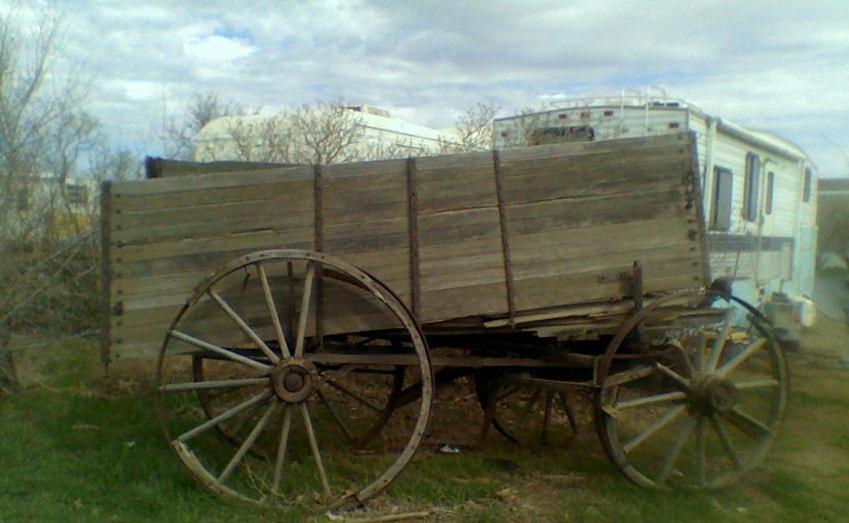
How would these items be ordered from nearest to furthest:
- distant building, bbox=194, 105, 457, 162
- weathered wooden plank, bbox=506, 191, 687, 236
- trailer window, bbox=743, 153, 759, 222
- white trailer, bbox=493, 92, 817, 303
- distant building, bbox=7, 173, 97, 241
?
weathered wooden plank, bbox=506, 191, 687, 236
distant building, bbox=7, 173, 97, 241
white trailer, bbox=493, 92, 817, 303
distant building, bbox=194, 105, 457, 162
trailer window, bbox=743, 153, 759, 222

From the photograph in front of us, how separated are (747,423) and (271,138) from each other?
22.6 feet

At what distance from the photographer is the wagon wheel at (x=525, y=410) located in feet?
18.0

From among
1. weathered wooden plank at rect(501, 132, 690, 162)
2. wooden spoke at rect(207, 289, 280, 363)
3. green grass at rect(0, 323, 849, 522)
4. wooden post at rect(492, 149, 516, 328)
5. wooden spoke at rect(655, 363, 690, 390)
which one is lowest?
green grass at rect(0, 323, 849, 522)

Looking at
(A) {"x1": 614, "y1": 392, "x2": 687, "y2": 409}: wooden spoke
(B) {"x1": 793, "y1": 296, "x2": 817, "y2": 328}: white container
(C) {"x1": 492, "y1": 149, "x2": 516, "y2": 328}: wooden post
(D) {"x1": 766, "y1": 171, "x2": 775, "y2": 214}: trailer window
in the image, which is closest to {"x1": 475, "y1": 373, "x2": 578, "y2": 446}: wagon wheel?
(A) {"x1": 614, "y1": 392, "x2": 687, "y2": 409}: wooden spoke

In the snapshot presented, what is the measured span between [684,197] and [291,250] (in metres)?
2.42

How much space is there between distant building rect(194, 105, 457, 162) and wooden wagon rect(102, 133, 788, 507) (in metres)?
5.33

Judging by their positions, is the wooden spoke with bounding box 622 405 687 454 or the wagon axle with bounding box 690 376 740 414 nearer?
the wooden spoke with bounding box 622 405 687 454

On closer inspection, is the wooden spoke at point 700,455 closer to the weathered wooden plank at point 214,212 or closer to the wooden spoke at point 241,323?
the wooden spoke at point 241,323

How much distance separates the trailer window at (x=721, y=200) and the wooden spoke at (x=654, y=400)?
189 inches

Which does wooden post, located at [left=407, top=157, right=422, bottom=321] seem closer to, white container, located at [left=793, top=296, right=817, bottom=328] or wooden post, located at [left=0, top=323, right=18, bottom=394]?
wooden post, located at [left=0, top=323, right=18, bottom=394]

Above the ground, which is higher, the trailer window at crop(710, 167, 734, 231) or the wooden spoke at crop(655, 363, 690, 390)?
the trailer window at crop(710, 167, 734, 231)

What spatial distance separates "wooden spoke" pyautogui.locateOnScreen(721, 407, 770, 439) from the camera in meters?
5.00

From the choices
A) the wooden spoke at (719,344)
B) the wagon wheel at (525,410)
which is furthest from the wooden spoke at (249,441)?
the wooden spoke at (719,344)

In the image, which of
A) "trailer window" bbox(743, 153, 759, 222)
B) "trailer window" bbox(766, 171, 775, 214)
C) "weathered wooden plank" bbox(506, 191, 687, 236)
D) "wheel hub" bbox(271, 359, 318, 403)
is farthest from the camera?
"trailer window" bbox(766, 171, 775, 214)
